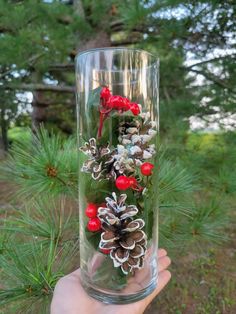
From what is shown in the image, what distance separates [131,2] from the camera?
1048mm

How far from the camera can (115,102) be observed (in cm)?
45

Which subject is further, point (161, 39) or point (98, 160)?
point (161, 39)

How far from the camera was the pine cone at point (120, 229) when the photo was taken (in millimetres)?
447

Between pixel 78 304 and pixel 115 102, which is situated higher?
pixel 115 102

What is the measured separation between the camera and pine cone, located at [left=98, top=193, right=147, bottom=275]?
447mm

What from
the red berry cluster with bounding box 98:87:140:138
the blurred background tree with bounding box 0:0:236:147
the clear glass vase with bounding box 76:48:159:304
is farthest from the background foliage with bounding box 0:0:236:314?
the red berry cluster with bounding box 98:87:140:138

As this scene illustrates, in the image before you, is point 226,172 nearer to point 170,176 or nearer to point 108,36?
point 170,176

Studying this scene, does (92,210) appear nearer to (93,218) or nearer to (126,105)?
(93,218)

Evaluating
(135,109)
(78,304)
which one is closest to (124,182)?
(135,109)

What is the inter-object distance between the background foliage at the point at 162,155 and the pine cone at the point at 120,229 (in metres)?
0.15

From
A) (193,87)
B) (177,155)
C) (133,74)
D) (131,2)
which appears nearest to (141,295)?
(133,74)

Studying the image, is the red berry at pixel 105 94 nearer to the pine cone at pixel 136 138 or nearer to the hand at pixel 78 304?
the pine cone at pixel 136 138

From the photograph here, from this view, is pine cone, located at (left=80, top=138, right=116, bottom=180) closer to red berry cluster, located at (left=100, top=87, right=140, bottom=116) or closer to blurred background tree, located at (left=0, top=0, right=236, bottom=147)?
red berry cluster, located at (left=100, top=87, right=140, bottom=116)

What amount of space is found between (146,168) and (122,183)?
0.17ft
